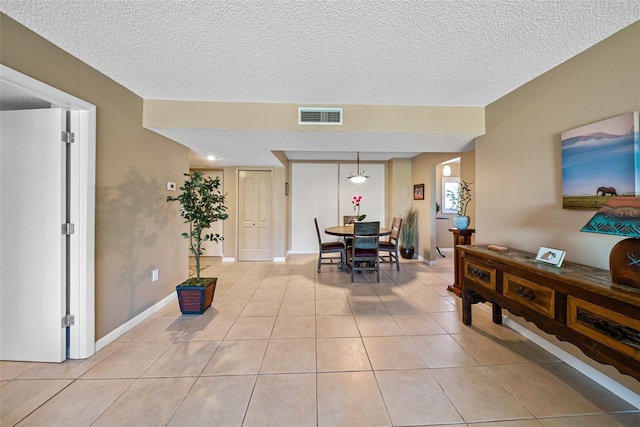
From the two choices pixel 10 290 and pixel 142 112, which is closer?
pixel 10 290

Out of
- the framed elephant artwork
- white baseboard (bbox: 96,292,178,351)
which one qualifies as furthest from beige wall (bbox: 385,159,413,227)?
white baseboard (bbox: 96,292,178,351)

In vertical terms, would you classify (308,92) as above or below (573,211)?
above

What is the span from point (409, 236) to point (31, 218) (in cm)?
556

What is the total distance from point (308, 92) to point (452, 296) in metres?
3.10

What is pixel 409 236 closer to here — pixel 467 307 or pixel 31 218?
pixel 467 307

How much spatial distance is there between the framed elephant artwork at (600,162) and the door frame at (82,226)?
3690 mm

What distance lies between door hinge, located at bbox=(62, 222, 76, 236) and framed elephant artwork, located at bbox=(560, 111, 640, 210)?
3.79m

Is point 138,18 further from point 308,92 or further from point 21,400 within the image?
point 21,400

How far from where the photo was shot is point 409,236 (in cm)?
535

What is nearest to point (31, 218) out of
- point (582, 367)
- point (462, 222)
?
point (582, 367)

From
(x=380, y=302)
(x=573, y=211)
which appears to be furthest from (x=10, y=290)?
(x=573, y=211)

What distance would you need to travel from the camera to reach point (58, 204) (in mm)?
1774

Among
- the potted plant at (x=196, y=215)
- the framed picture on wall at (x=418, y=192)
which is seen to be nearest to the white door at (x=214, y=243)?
the potted plant at (x=196, y=215)

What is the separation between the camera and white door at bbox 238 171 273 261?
5.20 m
